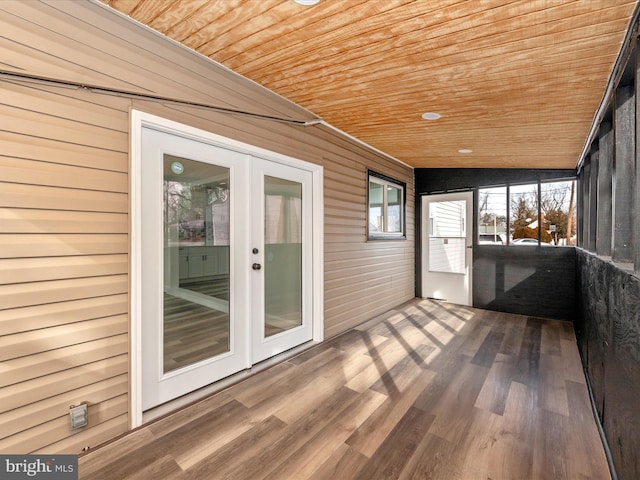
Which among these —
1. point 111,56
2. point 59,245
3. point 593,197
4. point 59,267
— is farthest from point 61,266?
point 593,197

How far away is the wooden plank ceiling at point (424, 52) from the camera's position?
1.65m

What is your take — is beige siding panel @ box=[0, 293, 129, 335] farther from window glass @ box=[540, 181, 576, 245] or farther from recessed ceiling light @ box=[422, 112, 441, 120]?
window glass @ box=[540, 181, 576, 245]

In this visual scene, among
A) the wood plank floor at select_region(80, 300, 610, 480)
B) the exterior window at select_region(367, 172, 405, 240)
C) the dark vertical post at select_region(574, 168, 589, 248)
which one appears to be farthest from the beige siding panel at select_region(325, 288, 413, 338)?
the dark vertical post at select_region(574, 168, 589, 248)

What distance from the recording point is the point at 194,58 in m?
2.28

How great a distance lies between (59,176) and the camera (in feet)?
5.52

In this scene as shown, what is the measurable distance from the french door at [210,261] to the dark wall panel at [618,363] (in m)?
2.53

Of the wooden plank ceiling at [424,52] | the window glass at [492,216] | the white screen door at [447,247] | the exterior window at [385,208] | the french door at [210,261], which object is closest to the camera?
the wooden plank ceiling at [424,52]

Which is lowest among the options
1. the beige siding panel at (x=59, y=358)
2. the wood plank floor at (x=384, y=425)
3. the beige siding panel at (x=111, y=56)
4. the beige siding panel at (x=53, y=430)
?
the wood plank floor at (x=384, y=425)

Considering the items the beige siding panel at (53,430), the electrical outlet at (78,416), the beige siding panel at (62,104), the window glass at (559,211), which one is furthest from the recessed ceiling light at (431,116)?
the electrical outlet at (78,416)

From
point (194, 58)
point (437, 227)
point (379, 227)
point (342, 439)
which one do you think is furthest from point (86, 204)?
point (437, 227)

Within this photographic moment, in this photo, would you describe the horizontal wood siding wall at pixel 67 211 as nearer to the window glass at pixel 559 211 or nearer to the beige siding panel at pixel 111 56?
the beige siding panel at pixel 111 56

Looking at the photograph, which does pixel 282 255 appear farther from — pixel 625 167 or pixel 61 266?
pixel 625 167

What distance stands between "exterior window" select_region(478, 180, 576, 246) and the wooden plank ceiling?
187 cm

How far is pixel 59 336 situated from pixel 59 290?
25cm
